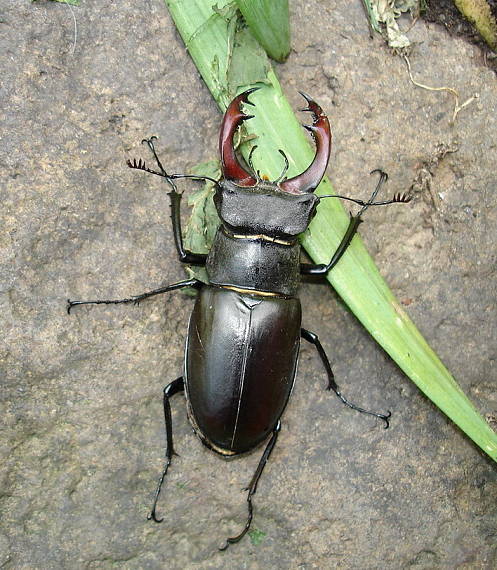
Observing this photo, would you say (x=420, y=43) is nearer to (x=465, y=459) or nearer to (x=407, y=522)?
(x=465, y=459)

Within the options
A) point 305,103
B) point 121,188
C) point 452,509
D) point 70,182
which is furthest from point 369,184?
point 452,509

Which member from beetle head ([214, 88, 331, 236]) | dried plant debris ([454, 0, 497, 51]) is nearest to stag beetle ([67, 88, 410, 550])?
beetle head ([214, 88, 331, 236])

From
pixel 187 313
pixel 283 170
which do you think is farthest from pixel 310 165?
pixel 187 313

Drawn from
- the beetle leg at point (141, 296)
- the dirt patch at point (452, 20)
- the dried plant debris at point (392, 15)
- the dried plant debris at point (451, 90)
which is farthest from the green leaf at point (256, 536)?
the dirt patch at point (452, 20)

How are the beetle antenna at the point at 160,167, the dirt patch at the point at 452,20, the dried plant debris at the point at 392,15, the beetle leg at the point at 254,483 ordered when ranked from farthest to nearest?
the dirt patch at the point at 452,20 < the dried plant debris at the point at 392,15 < the beetle leg at the point at 254,483 < the beetle antenna at the point at 160,167

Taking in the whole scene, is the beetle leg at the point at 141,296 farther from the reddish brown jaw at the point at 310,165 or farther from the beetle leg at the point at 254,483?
the beetle leg at the point at 254,483

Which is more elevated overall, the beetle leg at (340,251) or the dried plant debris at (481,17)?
the dried plant debris at (481,17)

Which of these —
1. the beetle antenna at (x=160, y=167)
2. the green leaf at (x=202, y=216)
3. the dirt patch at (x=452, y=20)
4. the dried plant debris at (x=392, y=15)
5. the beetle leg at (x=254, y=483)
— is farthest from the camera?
the dirt patch at (x=452, y=20)

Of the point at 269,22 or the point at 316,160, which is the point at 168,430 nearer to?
the point at 316,160

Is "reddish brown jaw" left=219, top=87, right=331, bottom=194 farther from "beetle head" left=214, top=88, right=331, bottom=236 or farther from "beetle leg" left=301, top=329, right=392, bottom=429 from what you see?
"beetle leg" left=301, top=329, right=392, bottom=429
